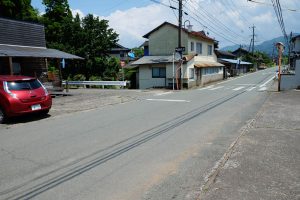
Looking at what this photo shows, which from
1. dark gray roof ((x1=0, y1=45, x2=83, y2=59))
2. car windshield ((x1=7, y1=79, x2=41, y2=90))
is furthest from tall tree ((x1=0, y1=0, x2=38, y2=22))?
car windshield ((x1=7, y1=79, x2=41, y2=90))

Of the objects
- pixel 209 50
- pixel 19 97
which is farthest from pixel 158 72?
pixel 19 97

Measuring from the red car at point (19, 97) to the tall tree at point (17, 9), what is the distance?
2775 centimetres

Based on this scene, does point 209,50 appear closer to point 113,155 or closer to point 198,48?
point 198,48

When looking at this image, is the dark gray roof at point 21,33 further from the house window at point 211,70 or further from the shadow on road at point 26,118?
the house window at point 211,70

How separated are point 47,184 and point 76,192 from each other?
2.20 ft

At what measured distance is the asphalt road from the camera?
16.1 ft

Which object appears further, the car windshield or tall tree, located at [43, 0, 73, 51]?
tall tree, located at [43, 0, 73, 51]

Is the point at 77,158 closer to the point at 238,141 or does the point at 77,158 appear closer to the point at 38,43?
the point at 238,141

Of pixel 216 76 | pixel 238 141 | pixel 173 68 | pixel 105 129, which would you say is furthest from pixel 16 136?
pixel 216 76

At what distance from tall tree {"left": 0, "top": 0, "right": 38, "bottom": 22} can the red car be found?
2775cm

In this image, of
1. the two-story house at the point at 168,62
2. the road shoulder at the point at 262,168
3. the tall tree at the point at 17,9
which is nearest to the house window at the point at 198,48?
the two-story house at the point at 168,62

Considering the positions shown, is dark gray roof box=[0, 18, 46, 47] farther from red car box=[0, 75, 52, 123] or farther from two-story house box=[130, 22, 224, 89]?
red car box=[0, 75, 52, 123]

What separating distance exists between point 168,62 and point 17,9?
20.9 m

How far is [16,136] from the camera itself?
28.9ft
